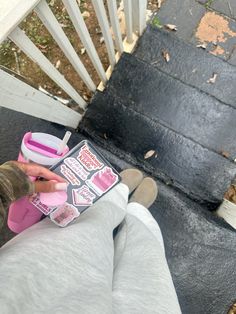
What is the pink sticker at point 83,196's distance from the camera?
193 cm

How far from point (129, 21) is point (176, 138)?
2.41 ft

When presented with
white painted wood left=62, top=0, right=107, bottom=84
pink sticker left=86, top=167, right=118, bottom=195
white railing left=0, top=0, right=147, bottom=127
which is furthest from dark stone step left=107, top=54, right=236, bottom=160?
pink sticker left=86, top=167, right=118, bottom=195

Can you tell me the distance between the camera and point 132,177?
8.25 ft

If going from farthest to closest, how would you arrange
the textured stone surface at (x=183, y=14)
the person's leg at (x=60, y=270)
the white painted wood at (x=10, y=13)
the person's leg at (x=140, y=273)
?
the textured stone surface at (x=183, y=14), the person's leg at (x=140, y=273), the white painted wood at (x=10, y=13), the person's leg at (x=60, y=270)

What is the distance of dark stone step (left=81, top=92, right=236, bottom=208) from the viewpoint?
2559 millimetres

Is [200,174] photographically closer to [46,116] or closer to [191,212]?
[191,212]

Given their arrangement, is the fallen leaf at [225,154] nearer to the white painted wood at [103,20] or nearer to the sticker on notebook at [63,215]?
the white painted wood at [103,20]

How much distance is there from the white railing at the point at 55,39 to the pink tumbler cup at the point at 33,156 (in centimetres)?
12

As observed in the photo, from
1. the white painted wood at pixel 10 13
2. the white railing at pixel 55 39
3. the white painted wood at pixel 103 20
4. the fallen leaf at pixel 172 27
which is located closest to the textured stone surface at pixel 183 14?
the fallen leaf at pixel 172 27

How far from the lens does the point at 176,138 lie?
2.60 m

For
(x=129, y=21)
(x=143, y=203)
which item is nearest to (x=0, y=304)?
(x=143, y=203)

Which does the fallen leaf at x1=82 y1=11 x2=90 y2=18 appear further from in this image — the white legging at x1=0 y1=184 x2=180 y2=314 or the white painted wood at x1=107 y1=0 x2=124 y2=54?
the white legging at x1=0 y1=184 x2=180 y2=314

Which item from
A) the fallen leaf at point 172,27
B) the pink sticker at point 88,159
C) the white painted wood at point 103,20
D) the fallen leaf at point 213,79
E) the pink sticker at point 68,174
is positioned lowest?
the pink sticker at point 68,174

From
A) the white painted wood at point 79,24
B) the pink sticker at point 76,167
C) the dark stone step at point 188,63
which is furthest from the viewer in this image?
the dark stone step at point 188,63
